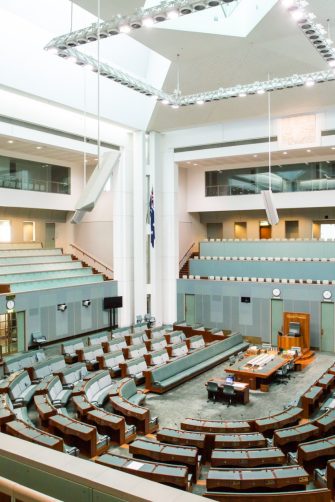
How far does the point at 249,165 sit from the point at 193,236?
562 cm

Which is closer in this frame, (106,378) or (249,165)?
(106,378)

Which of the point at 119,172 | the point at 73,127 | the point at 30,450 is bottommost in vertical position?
the point at 30,450

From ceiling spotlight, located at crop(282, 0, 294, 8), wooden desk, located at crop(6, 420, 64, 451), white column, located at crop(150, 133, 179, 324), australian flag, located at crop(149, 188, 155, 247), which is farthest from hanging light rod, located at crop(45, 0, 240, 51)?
white column, located at crop(150, 133, 179, 324)

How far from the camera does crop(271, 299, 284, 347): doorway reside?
19.6 metres

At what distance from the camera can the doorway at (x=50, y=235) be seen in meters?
25.2

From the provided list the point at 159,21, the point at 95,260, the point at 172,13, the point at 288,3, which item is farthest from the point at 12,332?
the point at 288,3

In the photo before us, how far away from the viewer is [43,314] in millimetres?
18188

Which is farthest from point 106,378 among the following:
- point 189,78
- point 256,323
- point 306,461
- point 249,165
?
point 249,165

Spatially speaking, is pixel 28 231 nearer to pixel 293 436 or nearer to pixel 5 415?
pixel 5 415

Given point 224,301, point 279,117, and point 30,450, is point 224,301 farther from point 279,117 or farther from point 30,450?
point 30,450

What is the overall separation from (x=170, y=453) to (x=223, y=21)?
12048 millimetres

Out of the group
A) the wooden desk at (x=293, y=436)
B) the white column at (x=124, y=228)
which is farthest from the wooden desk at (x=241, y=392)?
the white column at (x=124, y=228)

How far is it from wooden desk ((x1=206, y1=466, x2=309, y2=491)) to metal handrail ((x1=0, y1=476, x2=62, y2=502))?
17.8ft

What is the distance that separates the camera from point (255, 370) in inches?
530
